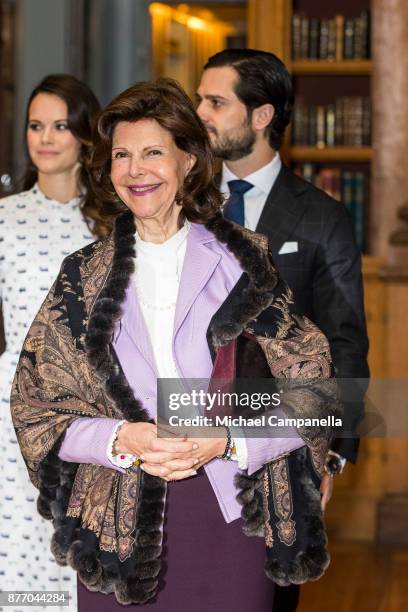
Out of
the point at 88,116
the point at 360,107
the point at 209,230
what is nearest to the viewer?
the point at 209,230

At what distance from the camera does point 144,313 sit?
7.32ft

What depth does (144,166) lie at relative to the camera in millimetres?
2234

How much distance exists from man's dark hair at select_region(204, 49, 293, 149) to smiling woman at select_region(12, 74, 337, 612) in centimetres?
87

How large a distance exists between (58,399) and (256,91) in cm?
126

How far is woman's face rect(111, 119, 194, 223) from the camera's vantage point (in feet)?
7.33

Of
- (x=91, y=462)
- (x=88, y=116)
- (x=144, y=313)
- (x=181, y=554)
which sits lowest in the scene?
(x=181, y=554)

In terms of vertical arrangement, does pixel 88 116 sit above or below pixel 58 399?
above

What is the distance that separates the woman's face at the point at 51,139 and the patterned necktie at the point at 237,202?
0.50m

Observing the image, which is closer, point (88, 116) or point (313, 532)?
point (313, 532)

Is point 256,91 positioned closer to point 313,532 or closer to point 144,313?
point 144,313

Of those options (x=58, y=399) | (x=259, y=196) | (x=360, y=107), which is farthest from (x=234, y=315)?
(x=360, y=107)

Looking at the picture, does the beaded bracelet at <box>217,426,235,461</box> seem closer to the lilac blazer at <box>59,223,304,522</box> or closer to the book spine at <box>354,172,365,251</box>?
the lilac blazer at <box>59,223,304,522</box>

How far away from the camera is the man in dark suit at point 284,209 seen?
2.88 meters

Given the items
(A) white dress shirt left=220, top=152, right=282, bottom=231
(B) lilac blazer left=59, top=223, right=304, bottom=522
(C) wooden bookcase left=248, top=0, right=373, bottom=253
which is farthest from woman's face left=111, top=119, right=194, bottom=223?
(C) wooden bookcase left=248, top=0, right=373, bottom=253
